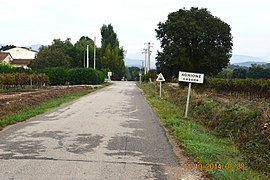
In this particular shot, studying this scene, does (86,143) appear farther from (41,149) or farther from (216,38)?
(216,38)

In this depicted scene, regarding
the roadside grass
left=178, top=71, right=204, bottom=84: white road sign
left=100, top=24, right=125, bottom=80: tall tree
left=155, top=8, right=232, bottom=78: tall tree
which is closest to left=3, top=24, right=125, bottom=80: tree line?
left=100, top=24, right=125, bottom=80: tall tree

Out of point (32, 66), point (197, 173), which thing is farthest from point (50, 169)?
point (32, 66)

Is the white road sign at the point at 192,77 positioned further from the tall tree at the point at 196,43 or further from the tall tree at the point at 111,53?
the tall tree at the point at 111,53

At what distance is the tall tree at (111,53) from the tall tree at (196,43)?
205ft

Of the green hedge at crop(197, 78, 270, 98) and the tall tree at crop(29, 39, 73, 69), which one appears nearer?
the green hedge at crop(197, 78, 270, 98)

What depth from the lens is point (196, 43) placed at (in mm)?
28125

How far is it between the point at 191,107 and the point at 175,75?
42.2ft

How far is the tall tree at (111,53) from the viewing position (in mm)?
90562

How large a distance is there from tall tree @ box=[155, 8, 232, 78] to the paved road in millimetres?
17268

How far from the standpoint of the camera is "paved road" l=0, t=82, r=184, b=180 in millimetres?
5488

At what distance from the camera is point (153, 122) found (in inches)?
478
